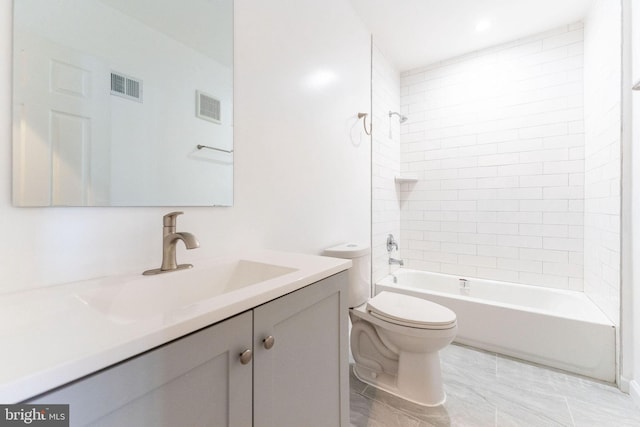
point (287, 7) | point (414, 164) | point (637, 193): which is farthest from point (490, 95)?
point (287, 7)

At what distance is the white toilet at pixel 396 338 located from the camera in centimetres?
142

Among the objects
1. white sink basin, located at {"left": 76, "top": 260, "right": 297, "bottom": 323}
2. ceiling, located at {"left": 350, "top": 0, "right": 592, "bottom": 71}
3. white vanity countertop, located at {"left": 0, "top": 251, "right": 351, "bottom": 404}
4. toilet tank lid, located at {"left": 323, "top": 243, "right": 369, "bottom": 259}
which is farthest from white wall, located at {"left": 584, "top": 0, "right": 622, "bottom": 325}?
white sink basin, located at {"left": 76, "top": 260, "right": 297, "bottom": 323}

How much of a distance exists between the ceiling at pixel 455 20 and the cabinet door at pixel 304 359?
2.22 meters

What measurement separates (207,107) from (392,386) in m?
1.77

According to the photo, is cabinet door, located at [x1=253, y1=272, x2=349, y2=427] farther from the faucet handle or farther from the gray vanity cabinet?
the faucet handle

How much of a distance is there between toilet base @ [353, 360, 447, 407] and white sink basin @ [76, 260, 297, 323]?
115 cm

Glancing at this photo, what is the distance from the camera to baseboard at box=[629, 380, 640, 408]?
4.65ft

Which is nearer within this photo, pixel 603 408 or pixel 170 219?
pixel 170 219

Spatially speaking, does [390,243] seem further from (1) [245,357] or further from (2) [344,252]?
(1) [245,357]

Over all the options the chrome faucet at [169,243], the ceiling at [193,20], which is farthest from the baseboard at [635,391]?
the ceiling at [193,20]

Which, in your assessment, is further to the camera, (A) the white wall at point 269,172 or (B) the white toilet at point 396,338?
(B) the white toilet at point 396,338

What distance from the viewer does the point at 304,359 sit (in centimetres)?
78

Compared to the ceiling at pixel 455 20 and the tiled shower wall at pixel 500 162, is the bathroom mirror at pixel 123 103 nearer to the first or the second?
the ceiling at pixel 455 20

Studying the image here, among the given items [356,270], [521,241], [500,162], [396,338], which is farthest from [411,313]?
[500,162]
